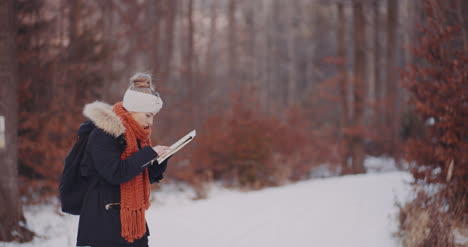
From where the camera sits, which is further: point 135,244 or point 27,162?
point 27,162

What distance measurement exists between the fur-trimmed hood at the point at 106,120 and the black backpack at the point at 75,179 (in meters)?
0.09

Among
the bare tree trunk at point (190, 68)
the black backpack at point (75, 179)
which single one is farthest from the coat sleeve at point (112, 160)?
the bare tree trunk at point (190, 68)

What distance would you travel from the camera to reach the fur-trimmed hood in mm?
2732

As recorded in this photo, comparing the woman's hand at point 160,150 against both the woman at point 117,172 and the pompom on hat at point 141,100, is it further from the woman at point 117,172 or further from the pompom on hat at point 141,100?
the pompom on hat at point 141,100

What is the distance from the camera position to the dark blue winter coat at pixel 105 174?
268 centimetres

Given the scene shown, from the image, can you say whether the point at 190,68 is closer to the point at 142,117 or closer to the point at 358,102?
the point at 358,102

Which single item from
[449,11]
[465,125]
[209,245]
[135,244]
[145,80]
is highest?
[449,11]

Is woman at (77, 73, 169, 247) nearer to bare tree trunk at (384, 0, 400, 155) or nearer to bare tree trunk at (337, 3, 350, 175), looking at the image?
bare tree trunk at (337, 3, 350, 175)

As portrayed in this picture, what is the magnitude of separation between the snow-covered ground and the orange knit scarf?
7.98 feet

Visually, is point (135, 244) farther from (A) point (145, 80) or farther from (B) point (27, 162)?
(B) point (27, 162)

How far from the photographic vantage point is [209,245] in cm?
520

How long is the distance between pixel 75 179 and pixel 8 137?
3174 mm

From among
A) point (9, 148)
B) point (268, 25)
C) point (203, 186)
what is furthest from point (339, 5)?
point (268, 25)

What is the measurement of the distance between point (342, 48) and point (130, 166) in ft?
45.4
